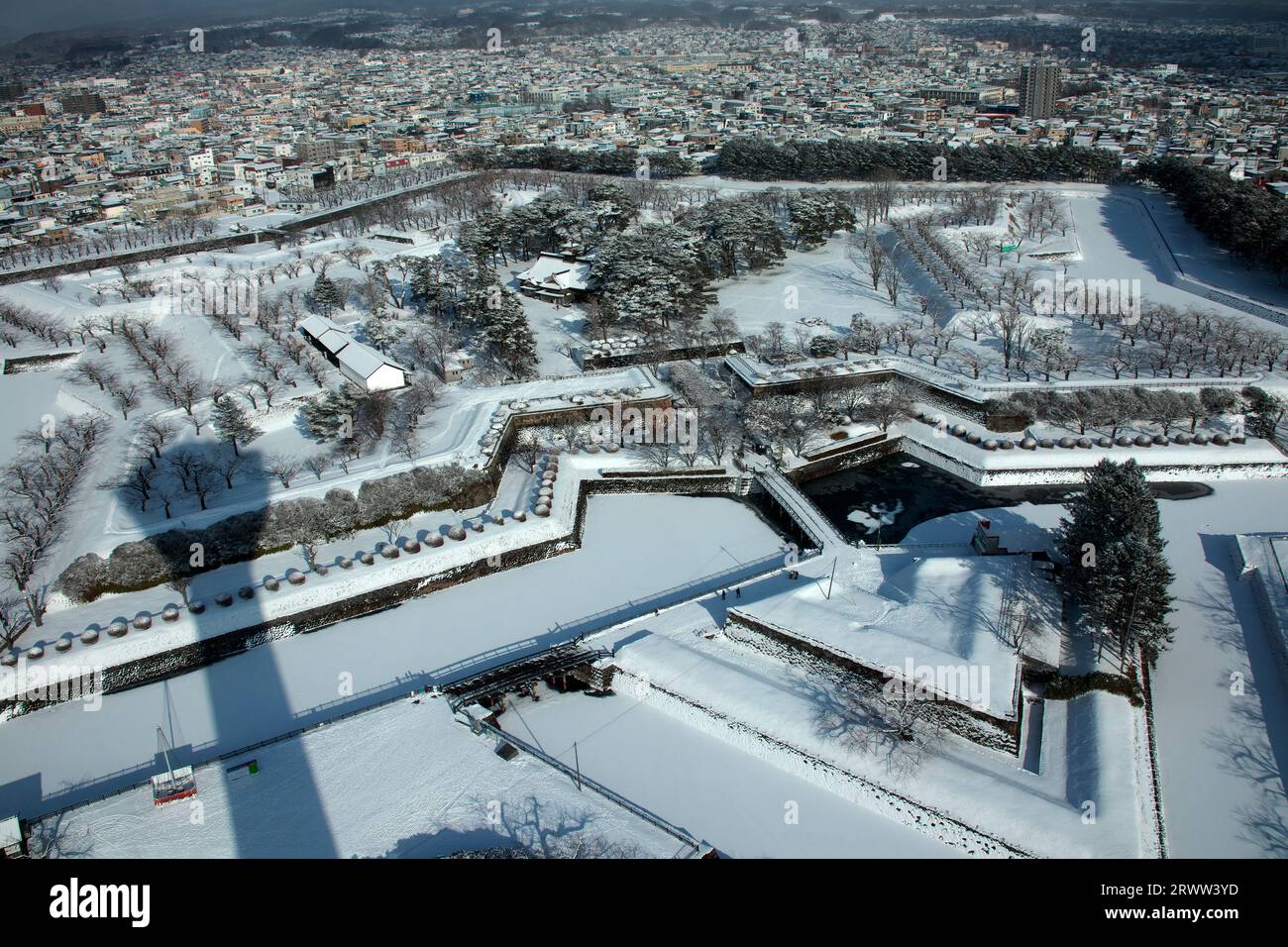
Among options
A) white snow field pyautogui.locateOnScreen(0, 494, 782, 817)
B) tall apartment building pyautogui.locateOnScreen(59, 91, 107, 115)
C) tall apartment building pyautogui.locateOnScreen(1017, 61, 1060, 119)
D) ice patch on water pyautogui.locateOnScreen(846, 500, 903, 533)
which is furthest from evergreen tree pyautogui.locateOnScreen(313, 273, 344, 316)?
tall apartment building pyautogui.locateOnScreen(59, 91, 107, 115)

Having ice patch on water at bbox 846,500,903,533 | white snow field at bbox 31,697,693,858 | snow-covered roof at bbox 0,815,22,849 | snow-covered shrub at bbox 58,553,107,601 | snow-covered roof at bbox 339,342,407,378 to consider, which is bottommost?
white snow field at bbox 31,697,693,858

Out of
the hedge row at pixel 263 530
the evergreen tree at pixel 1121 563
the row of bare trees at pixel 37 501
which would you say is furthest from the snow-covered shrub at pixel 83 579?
the evergreen tree at pixel 1121 563

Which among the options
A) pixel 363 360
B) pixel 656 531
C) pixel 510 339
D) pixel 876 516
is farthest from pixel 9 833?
pixel 510 339

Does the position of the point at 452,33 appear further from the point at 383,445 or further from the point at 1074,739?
the point at 1074,739

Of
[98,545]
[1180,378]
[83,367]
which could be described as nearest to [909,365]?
[1180,378]

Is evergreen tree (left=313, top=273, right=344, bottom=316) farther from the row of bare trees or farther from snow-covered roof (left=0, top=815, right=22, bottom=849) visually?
snow-covered roof (left=0, top=815, right=22, bottom=849)

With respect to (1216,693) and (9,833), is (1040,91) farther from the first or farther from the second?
(9,833)
